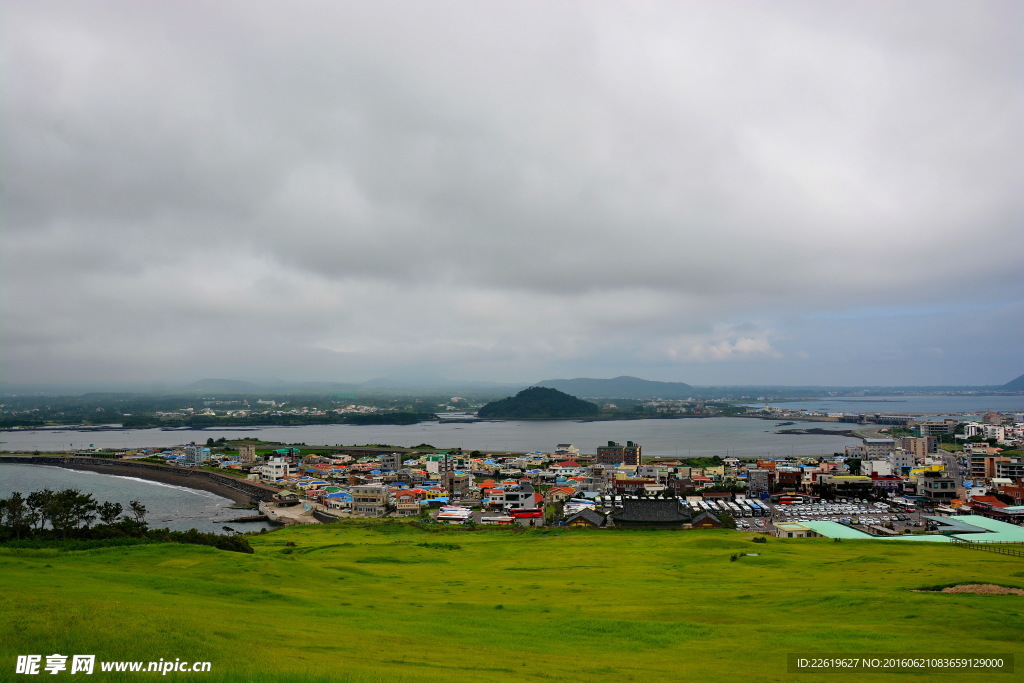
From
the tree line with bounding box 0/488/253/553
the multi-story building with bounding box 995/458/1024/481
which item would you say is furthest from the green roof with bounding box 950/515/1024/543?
the tree line with bounding box 0/488/253/553

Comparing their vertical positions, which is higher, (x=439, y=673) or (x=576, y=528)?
(x=439, y=673)

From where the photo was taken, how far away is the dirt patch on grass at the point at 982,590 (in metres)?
12.9

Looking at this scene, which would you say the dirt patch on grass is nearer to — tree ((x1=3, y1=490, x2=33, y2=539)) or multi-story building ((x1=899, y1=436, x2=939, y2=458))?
tree ((x1=3, y1=490, x2=33, y2=539))

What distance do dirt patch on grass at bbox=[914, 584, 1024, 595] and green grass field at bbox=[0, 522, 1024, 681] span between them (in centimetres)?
52

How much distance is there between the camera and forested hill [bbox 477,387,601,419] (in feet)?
494

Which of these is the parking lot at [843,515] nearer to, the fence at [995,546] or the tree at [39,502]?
the fence at [995,546]

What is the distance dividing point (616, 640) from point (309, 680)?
19.7 feet

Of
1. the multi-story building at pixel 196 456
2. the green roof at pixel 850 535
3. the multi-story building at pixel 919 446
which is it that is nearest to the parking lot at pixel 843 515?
the green roof at pixel 850 535

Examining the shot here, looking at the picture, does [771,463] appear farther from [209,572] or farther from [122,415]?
[122,415]

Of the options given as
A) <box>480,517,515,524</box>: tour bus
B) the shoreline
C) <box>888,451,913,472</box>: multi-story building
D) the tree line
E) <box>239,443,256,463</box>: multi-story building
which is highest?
the tree line

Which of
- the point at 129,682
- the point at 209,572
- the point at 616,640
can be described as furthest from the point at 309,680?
the point at 209,572

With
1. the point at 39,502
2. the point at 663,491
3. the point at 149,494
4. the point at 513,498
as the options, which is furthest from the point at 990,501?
the point at 149,494

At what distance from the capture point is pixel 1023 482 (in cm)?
4028

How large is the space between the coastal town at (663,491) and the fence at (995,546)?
4.80 feet
